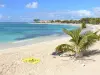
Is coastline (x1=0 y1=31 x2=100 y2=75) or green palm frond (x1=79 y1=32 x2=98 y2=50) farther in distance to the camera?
green palm frond (x1=79 y1=32 x2=98 y2=50)

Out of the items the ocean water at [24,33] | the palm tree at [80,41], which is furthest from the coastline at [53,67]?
the ocean water at [24,33]

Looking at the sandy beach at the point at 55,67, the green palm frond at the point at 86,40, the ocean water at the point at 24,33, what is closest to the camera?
the sandy beach at the point at 55,67

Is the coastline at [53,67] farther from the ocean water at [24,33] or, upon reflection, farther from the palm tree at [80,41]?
the ocean water at [24,33]

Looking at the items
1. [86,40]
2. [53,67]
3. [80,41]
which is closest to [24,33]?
[80,41]

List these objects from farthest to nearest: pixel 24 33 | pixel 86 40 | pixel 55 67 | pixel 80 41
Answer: pixel 24 33 → pixel 80 41 → pixel 86 40 → pixel 55 67

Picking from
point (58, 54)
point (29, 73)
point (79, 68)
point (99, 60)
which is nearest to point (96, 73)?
point (79, 68)

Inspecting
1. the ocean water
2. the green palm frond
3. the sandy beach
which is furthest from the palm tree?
the ocean water

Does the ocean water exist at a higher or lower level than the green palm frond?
lower

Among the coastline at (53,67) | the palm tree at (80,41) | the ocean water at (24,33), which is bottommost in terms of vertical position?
the ocean water at (24,33)

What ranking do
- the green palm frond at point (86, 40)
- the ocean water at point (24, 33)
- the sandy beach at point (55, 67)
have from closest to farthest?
the sandy beach at point (55, 67)
the green palm frond at point (86, 40)
the ocean water at point (24, 33)

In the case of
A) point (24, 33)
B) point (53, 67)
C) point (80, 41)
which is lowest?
point (24, 33)

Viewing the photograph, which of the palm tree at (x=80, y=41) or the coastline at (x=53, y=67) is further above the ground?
the palm tree at (x=80, y=41)

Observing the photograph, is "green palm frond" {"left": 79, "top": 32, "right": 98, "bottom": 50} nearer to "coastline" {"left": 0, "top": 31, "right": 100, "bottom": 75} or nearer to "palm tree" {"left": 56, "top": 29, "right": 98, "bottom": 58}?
"palm tree" {"left": 56, "top": 29, "right": 98, "bottom": 58}

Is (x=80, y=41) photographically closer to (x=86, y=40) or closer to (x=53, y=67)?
(x=86, y=40)
